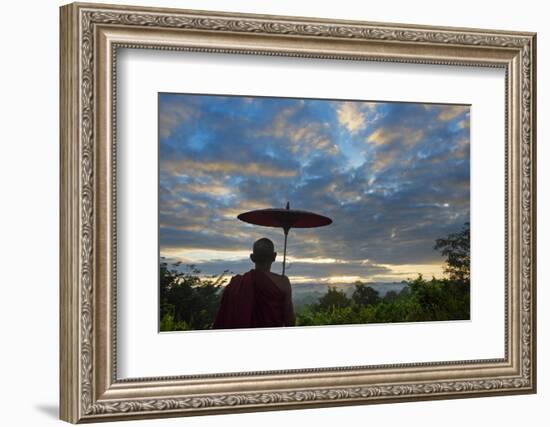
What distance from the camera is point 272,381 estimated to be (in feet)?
14.6

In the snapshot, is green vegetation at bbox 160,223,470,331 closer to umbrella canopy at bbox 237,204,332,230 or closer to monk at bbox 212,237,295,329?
monk at bbox 212,237,295,329

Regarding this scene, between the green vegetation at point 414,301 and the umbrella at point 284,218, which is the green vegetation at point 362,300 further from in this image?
the umbrella at point 284,218

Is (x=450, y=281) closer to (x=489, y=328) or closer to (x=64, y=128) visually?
(x=489, y=328)

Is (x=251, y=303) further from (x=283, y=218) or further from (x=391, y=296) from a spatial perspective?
(x=391, y=296)

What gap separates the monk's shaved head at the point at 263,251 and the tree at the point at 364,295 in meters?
0.35

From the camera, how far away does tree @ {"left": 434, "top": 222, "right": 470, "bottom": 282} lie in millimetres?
4730

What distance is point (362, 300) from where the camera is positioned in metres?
4.59

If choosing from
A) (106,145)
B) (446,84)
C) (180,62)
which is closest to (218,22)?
(180,62)

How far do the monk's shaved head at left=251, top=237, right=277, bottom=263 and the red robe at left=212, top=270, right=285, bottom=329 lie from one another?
1.9 inches

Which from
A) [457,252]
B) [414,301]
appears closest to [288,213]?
[414,301]

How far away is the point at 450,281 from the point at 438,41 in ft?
2.94

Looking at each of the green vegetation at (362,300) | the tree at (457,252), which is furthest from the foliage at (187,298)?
the tree at (457,252)

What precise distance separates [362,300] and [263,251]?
0.43 meters

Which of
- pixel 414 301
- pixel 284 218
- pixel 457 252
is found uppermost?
pixel 284 218
